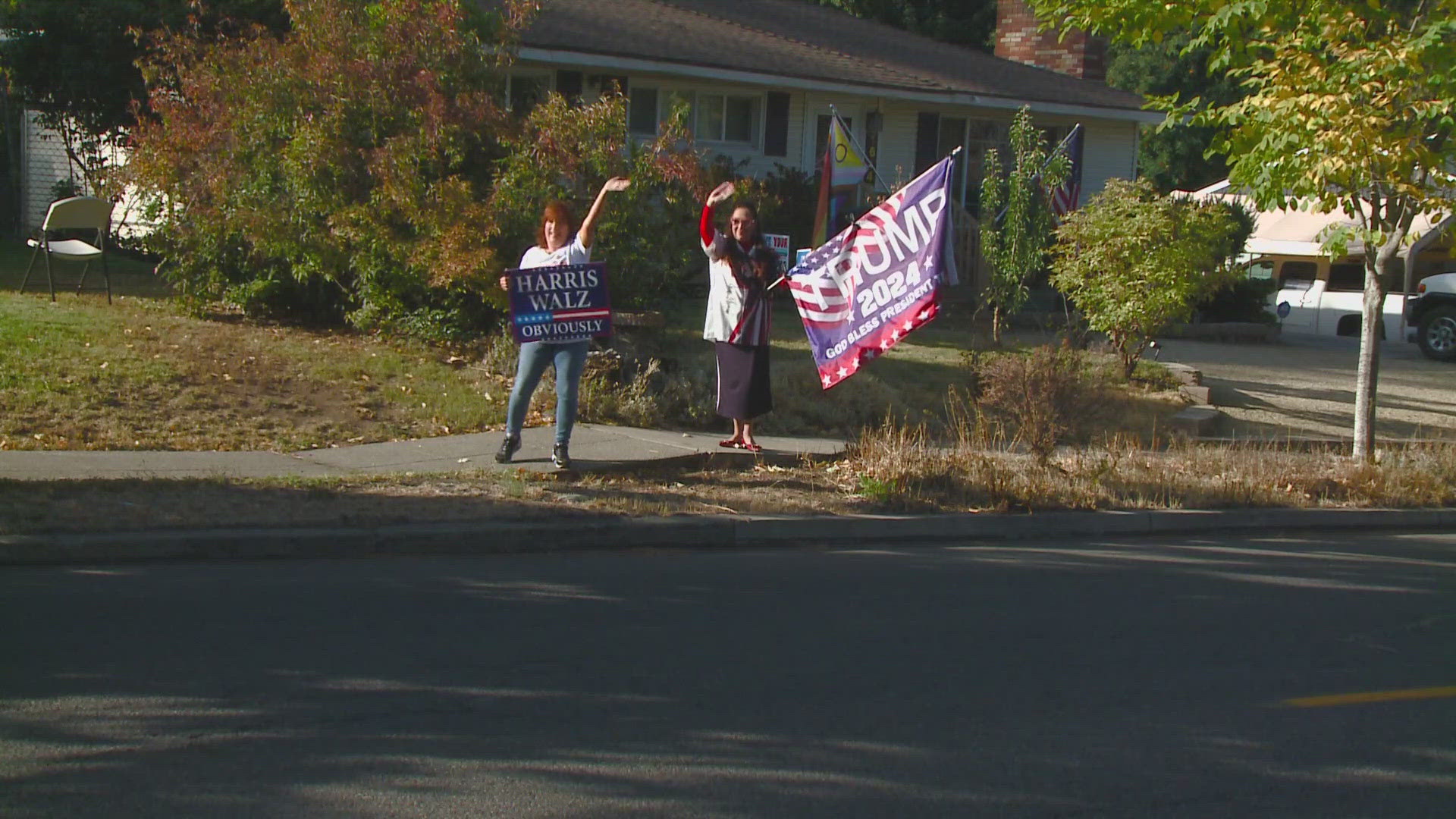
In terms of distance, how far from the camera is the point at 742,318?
33.8ft

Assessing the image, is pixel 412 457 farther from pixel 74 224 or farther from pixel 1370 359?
pixel 1370 359

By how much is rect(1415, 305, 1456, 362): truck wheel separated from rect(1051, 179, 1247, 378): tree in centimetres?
901

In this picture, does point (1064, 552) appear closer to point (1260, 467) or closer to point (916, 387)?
point (1260, 467)

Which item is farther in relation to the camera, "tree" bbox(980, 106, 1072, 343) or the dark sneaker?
"tree" bbox(980, 106, 1072, 343)

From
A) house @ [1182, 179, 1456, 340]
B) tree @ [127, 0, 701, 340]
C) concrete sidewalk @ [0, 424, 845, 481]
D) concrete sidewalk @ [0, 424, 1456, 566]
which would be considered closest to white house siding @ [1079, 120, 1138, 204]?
house @ [1182, 179, 1456, 340]

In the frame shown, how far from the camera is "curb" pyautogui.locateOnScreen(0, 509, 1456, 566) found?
287 inches

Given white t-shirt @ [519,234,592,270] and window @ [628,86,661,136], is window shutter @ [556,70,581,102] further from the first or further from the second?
white t-shirt @ [519,234,592,270]

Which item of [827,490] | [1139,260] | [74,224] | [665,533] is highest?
[1139,260]

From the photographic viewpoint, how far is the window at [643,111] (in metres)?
21.5

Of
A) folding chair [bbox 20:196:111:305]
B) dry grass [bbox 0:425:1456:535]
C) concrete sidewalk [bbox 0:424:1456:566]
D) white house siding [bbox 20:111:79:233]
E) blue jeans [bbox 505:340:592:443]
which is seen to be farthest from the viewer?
white house siding [bbox 20:111:79:233]

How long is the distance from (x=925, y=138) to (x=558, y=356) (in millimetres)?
16266

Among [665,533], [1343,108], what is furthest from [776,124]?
[665,533]

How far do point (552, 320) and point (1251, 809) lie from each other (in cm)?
603

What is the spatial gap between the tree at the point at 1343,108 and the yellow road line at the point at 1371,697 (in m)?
5.43
